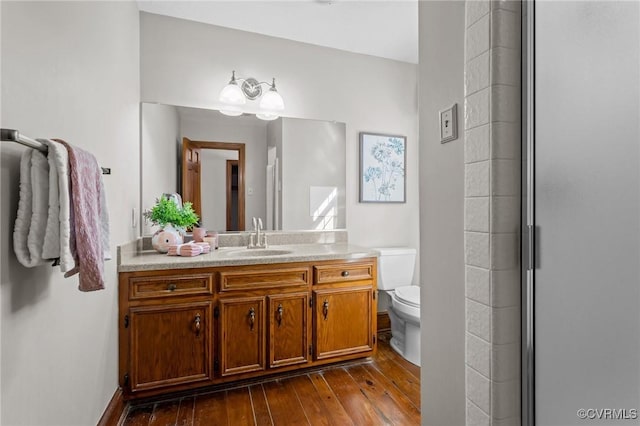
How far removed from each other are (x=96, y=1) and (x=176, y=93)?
91 cm

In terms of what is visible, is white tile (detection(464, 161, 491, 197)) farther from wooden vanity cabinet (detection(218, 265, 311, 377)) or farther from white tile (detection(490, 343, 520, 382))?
wooden vanity cabinet (detection(218, 265, 311, 377))

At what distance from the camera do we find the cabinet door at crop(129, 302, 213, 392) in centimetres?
180

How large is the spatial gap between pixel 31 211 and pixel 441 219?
4.03 ft

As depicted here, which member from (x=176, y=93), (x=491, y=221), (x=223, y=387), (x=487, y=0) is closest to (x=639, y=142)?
(x=491, y=221)

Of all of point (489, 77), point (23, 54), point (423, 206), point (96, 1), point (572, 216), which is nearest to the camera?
point (572, 216)

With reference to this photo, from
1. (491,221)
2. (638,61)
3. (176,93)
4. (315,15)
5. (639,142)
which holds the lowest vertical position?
(491,221)

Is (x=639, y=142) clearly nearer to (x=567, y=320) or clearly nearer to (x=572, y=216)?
(x=572, y=216)

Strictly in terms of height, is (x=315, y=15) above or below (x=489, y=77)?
above

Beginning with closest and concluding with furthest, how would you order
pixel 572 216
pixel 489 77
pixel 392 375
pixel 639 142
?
1. pixel 639 142
2. pixel 572 216
3. pixel 489 77
4. pixel 392 375

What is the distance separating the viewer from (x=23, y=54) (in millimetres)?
924

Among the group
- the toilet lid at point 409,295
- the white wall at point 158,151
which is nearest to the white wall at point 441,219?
the toilet lid at point 409,295

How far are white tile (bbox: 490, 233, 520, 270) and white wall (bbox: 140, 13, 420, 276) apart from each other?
207 centimetres

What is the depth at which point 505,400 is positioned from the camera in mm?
805

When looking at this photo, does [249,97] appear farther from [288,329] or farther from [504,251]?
[504,251]
